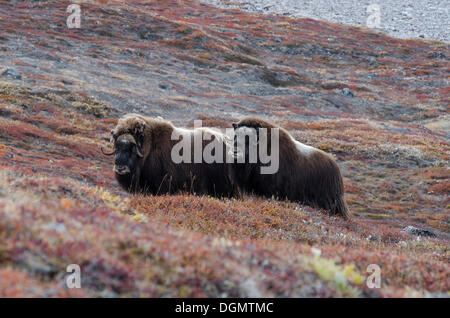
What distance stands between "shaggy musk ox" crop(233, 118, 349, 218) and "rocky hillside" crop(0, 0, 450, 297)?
2.51 ft

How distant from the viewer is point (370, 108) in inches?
1796

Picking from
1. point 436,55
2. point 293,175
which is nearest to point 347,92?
point 436,55

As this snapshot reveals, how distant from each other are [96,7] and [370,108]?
3350 cm

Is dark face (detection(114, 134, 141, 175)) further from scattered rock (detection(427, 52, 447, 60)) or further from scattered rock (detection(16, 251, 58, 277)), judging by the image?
scattered rock (detection(427, 52, 447, 60))

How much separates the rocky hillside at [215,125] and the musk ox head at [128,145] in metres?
1.00

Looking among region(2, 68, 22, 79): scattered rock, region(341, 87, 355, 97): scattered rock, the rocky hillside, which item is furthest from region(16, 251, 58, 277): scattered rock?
region(341, 87, 355, 97): scattered rock

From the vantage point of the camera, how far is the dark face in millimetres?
10422

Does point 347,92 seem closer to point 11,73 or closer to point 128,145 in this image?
point 11,73

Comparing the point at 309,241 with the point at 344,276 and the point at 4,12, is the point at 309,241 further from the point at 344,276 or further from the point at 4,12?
the point at 4,12

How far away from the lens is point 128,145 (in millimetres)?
10516

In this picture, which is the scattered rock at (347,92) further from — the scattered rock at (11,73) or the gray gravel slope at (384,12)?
the gray gravel slope at (384,12)

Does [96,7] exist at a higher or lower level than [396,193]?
higher
